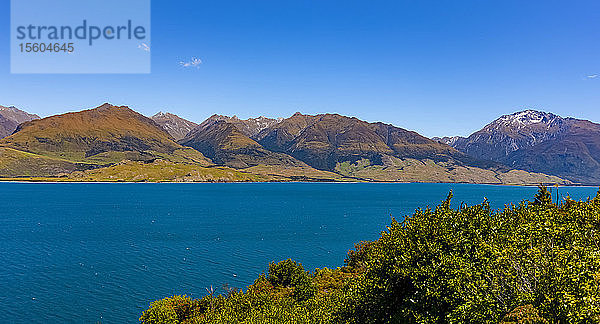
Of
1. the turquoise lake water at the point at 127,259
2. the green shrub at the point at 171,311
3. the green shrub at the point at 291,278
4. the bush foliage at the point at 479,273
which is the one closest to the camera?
the bush foliage at the point at 479,273

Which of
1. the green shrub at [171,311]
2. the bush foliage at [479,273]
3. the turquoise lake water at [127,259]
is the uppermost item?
the bush foliage at [479,273]

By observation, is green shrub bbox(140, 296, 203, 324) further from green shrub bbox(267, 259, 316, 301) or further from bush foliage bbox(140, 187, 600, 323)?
green shrub bbox(267, 259, 316, 301)

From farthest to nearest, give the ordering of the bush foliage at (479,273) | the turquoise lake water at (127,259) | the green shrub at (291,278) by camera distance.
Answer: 1. the turquoise lake water at (127,259)
2. the green shrub at (291,278)
3. the bush foliage at (479,273)

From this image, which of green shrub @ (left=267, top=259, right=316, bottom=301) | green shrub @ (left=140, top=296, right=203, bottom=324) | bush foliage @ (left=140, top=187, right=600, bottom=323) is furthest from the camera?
green shrub @ (left=267, top=259, right=316, bottom=301)

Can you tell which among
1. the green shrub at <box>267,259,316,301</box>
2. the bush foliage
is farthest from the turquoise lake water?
the bush foliage

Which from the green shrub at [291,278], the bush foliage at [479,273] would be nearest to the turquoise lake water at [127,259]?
the green shrub at [291,278]

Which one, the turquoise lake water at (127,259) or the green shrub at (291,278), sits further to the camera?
the turquoise lake water at (127,259)

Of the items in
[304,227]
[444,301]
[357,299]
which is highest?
[444,301]

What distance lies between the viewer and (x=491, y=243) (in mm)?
34562

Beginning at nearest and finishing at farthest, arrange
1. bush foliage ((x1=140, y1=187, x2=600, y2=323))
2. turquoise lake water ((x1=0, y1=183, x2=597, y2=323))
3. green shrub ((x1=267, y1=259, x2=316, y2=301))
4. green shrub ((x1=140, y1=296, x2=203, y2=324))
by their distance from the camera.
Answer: bush foliage ((x1=140, y1=187, x2=600, y2=323)), green shrub ((x1=140, y1=296, x2=203, y2=324)), green shrub ((x1=267, y1=259, x2=316, y2=301)), turquoise lake water ((x1=0, y1=183, x2=597, y2=323))

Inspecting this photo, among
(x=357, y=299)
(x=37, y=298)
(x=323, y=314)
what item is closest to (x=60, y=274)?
(x=37, y=298)

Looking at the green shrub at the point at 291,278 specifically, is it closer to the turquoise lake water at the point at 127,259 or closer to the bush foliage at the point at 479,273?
the turquoise lake water at the point at 127,259

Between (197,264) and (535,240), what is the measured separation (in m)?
107

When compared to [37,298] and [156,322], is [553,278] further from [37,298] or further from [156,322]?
[37,298]
